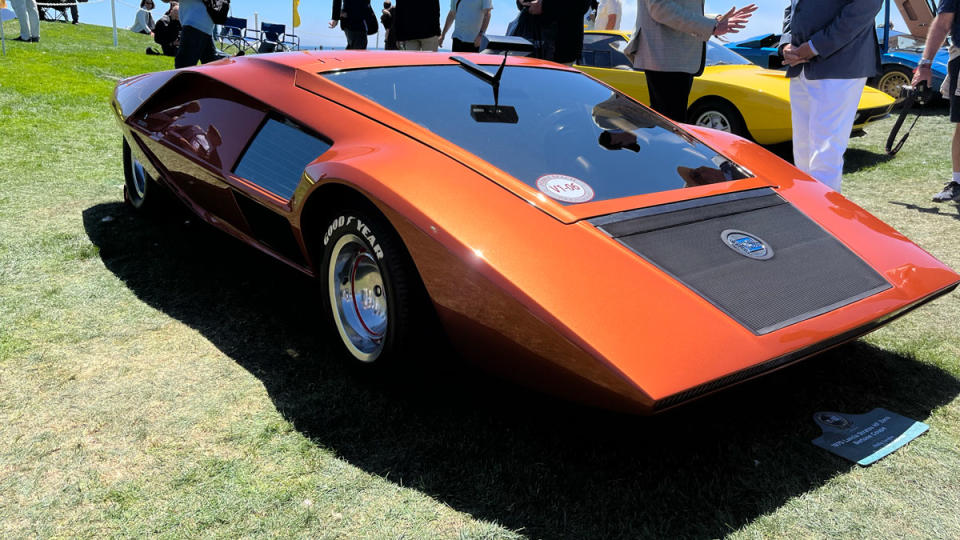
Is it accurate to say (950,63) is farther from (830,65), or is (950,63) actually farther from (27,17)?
(27,17)

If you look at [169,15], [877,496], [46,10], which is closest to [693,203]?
[877,496]

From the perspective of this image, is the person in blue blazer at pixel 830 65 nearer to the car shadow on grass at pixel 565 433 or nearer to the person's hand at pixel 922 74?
the person's hand at pixel 922 74

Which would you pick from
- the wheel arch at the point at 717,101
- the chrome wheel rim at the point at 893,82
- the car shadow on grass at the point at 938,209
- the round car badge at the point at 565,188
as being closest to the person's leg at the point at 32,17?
the wheel arch at the point at 717,101

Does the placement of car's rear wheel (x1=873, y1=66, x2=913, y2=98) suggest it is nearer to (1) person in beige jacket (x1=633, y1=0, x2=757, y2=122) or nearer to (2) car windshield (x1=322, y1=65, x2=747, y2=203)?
(1) person in beige jacket (x1=633, y1=0, x2=757, y2=122)

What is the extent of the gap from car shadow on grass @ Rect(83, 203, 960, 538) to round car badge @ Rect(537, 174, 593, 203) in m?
0.57

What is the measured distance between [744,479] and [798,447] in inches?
10.0

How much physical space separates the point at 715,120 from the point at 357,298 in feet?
16.2

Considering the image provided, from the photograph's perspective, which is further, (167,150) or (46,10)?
(46,10)

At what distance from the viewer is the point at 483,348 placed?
77.4 inches

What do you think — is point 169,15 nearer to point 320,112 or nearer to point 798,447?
point 320,112

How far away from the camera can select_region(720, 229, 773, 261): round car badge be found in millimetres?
2148

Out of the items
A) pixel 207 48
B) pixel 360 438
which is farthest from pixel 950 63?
pixel 207 48

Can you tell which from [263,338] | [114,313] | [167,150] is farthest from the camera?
[167,150]

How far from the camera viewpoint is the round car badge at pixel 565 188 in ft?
7.08
